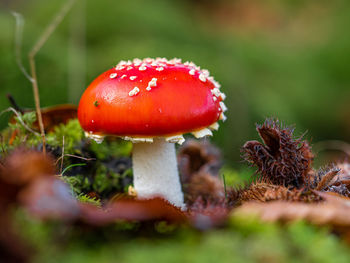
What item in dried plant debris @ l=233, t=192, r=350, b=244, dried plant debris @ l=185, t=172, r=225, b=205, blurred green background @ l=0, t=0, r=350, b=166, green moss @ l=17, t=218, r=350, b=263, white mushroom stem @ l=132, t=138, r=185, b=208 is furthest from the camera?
blurred green background @ l=0, t=0, r=350, b=166

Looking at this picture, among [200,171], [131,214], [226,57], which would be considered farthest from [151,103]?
[226,57]

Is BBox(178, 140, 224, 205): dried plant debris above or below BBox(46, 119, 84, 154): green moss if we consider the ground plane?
below

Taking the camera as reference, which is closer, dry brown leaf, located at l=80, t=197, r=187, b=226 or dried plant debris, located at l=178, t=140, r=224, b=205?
dry brown leaf, located at l=80, t=197, r=187, b=226

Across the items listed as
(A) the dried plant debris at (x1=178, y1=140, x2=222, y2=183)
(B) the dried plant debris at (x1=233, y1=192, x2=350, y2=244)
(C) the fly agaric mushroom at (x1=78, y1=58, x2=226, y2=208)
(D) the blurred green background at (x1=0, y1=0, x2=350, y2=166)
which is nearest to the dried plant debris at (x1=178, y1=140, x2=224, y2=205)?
(A) the dried plant debris at (x1=178, y1=140, x2=222, y2=183)

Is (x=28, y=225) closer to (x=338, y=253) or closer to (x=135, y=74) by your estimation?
(x=338, y=253)

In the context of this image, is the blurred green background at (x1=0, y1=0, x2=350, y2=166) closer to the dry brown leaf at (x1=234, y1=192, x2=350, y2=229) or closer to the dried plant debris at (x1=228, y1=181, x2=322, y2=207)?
the dried plant debris at (x1=228, y1=181, x2=322, y2=207)

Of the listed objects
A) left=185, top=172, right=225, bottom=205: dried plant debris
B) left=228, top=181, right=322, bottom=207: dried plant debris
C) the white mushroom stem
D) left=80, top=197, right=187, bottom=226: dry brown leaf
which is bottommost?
left=185, top=172, right=225, bottom=205: dried plant debris

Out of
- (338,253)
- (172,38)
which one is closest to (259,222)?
(338,253)

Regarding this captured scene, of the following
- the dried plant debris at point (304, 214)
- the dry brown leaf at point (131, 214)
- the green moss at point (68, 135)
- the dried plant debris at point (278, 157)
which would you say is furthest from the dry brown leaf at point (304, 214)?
the green moss at point (68, 135)
